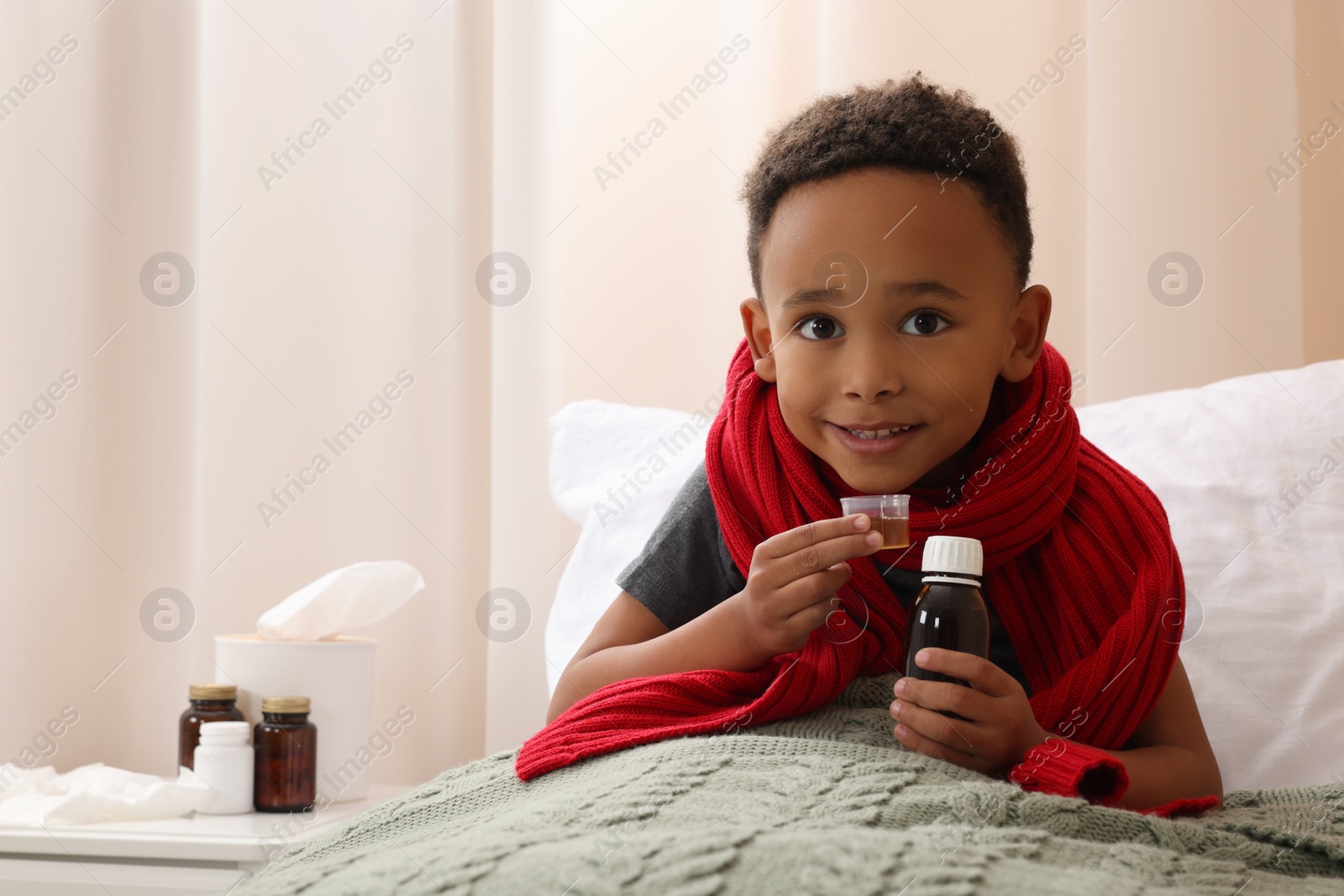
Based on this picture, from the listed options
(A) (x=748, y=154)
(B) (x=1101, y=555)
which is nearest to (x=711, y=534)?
(B) (x=1101, y=555)

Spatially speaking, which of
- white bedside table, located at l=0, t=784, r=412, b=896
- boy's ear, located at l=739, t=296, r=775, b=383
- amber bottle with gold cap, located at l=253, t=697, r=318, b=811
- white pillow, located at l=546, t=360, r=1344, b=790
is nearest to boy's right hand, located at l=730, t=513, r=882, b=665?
boy's ear, located at l=739, t=296, r=775, b=383

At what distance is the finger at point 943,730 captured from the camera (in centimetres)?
72

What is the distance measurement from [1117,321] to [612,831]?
1367mm

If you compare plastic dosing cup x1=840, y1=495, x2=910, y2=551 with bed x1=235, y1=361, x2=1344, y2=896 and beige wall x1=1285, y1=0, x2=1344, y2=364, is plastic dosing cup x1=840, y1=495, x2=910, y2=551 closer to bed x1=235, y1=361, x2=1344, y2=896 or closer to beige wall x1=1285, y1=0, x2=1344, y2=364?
bed x1=235, y1=361, x2=1344, y2=896

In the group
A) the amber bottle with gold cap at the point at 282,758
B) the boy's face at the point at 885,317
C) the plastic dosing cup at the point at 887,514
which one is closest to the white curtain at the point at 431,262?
the amber bottle with gold cap at the point at 282,758

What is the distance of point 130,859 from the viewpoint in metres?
1.27

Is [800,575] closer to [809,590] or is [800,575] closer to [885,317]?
[809,590]

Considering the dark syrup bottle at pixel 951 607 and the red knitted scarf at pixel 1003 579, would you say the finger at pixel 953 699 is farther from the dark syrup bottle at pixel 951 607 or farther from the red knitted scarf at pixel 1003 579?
the red knitted scarf at pixel 1003 579

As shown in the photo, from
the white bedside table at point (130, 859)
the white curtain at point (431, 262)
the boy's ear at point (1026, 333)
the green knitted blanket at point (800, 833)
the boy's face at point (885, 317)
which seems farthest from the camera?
the white curtain at point (431, 262)

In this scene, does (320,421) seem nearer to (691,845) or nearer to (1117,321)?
(1117,321)

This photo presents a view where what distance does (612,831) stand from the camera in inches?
22.2

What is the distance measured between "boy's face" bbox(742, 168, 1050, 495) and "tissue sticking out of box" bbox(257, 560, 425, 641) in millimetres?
842

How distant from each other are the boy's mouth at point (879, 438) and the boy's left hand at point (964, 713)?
18 centimetres

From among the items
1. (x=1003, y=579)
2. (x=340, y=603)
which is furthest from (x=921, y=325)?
(x=340, y=603)
